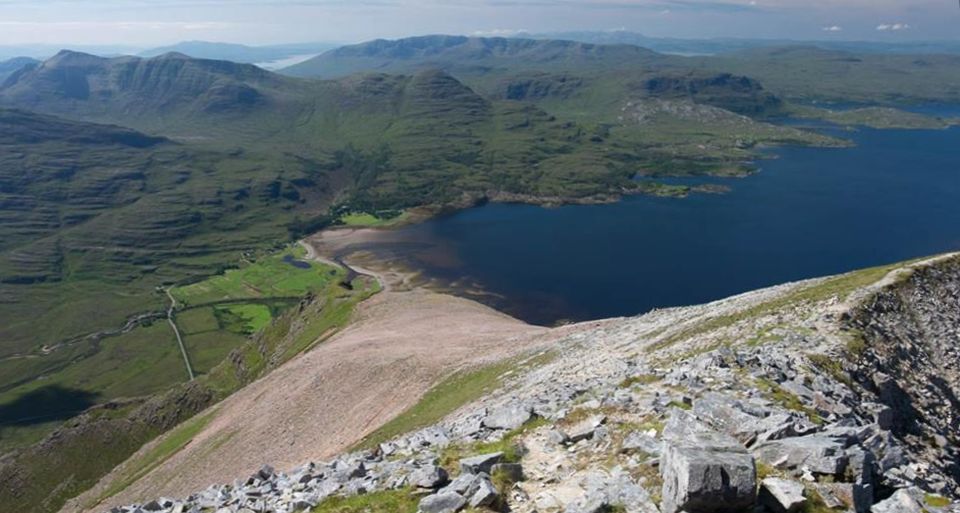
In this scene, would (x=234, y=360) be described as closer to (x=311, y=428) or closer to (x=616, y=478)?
(x=311, y=428)

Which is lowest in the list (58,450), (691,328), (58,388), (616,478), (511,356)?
(58,388)

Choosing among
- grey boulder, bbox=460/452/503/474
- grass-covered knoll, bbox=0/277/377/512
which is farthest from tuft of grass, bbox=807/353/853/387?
grass-covered knoll, bbox=0/277/377/512

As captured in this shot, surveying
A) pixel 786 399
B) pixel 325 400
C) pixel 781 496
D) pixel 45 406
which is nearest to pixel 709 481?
pixel 781 496

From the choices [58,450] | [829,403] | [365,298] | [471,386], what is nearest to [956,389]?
[829,403]

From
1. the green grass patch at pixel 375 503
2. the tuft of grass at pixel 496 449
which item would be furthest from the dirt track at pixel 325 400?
the green grass patch at pixel 375 503

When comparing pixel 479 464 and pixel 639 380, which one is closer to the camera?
pixel 479 464

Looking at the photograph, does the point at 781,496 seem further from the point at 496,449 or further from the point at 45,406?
the point at 45,406

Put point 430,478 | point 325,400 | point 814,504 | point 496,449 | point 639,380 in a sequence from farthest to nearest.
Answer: point 325,400, point 639,380, point 496,449, point 430,478, point 814,504
